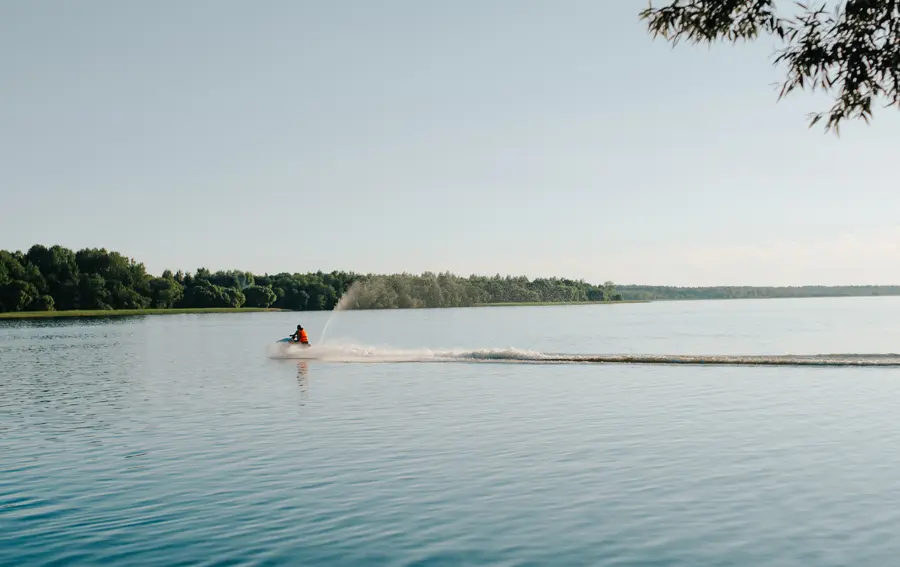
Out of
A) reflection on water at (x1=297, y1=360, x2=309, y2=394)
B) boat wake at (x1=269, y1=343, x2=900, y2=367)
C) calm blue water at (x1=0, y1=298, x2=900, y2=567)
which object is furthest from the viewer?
boat wake at (x1=269, y1=343, x2=900, y2=367)

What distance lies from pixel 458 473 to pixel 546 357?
42628 mm

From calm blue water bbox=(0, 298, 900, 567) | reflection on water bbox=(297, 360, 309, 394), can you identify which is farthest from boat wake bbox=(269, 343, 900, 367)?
calm blue water bbox=(0, 298, 900, 567)

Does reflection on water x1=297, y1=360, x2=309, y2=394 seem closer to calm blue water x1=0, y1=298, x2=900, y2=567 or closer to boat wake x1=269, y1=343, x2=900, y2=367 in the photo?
calm blue water x1=0, y1=298, x2=900, y2=567

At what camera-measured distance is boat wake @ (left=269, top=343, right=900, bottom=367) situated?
5753 centimetres

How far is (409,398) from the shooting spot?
42.4 m

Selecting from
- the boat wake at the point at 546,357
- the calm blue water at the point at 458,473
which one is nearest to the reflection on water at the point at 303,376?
the calm blue water at the point at 458,473

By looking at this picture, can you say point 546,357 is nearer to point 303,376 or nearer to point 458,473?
point 303,376

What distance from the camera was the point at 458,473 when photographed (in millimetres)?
23203

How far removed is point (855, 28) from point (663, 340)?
87503mm

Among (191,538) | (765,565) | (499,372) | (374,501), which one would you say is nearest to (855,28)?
(765,565)

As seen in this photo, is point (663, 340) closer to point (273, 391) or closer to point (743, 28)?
point (273, 391)

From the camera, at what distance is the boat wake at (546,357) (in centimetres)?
5753

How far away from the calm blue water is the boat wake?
8.20 m

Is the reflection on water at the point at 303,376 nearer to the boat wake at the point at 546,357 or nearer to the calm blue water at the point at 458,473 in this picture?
the calm blue water at the point at 458,473
